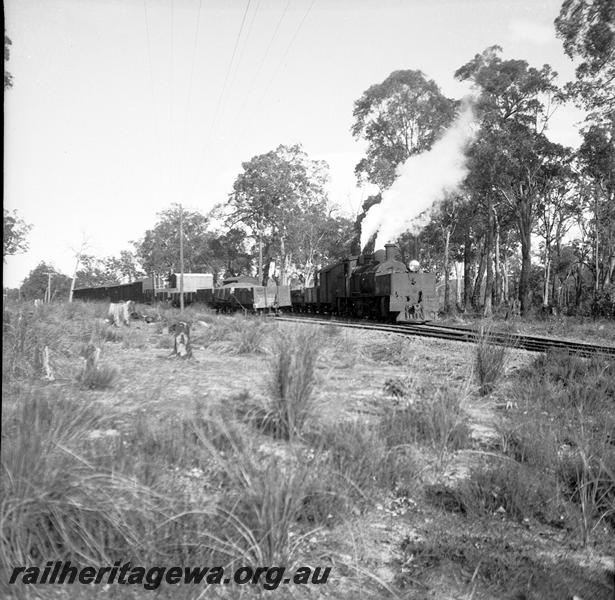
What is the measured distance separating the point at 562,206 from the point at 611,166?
932 cm

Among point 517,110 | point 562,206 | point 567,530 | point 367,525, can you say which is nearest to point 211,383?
point 367,525

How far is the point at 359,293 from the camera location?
60.4 ft

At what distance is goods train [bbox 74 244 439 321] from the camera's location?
1675 centimetres

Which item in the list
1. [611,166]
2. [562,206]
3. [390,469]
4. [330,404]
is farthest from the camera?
[562,206]

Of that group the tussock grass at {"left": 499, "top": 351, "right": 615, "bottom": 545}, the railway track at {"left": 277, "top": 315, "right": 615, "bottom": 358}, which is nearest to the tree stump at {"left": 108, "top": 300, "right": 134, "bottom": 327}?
the railway track at {"left": 277, "top": 315, "right": 615, "bottom": 358}

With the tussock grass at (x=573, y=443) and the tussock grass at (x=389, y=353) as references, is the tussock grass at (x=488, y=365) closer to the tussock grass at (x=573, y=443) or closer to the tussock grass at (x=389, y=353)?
the tussock grass at (x=573, y=443)

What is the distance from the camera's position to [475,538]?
2.53 meters

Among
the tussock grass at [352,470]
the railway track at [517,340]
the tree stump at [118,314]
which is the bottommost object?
the tussock grass at [352,470]

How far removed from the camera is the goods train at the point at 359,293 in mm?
16750

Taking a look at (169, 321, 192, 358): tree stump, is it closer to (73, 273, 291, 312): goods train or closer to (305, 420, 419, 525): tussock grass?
(305, 420, 419, 525): tussock grass

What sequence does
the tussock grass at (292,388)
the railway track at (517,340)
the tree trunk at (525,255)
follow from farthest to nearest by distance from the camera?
the tree trunk at (525,255) → the railway track at (517,340) → the tussock grass at (292,388)

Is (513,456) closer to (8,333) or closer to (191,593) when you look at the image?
(191,593)

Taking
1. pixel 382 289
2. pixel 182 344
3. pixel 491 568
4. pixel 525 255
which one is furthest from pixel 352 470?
pixel 525 255

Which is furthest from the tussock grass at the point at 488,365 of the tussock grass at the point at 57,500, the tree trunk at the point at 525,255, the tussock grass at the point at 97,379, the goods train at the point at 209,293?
the tree trunk at the point at 525,255
